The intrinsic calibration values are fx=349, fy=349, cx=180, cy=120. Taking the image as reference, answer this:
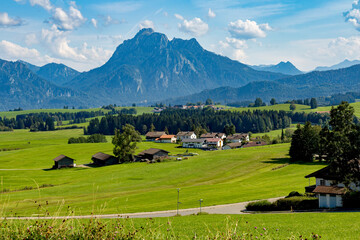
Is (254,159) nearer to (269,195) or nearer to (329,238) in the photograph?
(269,195)

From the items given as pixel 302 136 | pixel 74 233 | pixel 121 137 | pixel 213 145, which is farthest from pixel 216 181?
pixel 213 145

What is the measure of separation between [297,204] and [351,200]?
21.3 feet

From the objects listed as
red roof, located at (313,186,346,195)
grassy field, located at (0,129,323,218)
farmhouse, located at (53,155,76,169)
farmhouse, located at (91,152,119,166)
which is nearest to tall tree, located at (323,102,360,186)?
red roof, located at (313,186,346,195)

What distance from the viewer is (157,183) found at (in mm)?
81688

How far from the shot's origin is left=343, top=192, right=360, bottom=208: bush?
42312 mm

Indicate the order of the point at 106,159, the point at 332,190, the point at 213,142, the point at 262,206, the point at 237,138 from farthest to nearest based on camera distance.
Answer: the point at 237,138 < the point at 213,142 < the point at 106,159 < the point at 262,206 < the point at 332,190

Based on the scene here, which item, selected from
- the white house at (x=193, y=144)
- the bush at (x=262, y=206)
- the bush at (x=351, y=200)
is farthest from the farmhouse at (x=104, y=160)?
the bush at (x=351, y=200)

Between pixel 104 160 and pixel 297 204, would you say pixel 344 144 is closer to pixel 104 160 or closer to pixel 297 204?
pixel 297 204

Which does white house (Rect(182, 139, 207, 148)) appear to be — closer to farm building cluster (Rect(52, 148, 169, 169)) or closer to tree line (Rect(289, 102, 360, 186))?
farm building cluster (Rect(52, 148, 169, 169))

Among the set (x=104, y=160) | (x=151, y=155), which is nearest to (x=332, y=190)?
(x=151, y=155)

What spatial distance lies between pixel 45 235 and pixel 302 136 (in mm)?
97612

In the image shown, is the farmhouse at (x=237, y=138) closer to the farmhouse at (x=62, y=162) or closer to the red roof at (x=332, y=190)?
the farmhouse at (x=62, y=162)

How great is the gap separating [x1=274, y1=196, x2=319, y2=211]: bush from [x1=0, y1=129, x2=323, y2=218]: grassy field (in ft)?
33.0

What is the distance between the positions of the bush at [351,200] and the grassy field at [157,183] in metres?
13.1
